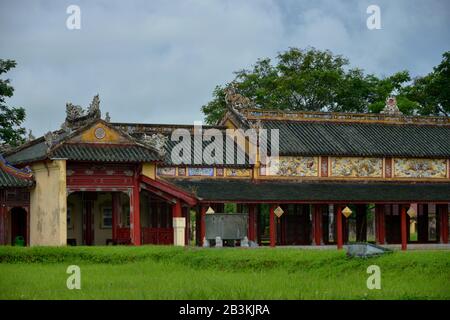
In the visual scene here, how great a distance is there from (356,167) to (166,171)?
894 cm

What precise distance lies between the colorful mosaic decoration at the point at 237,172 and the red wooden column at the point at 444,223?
360 inches

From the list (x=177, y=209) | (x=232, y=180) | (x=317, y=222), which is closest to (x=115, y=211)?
(x=177, y=209)

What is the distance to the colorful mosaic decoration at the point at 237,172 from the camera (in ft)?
131

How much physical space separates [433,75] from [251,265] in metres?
42.0

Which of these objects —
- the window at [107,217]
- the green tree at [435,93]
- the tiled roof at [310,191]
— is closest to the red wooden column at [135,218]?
the tiled roof at [310,191]

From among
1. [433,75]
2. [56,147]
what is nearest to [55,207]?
[56,147]

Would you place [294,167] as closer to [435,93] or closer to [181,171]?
[181,171]

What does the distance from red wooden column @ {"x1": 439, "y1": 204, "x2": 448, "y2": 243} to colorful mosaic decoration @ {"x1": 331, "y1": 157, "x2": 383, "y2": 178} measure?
10.4 feet

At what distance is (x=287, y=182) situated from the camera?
134 ft

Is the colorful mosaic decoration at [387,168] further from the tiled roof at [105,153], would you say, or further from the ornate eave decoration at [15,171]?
the ornate eave decoration at [15,171]

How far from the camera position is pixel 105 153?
34.5 m

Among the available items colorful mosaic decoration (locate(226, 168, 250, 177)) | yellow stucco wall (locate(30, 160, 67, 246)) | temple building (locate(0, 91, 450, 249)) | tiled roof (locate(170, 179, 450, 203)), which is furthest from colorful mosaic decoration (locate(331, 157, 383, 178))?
yellow stucco wall (locate(30, 160, 67, 246))
